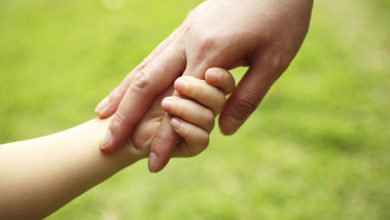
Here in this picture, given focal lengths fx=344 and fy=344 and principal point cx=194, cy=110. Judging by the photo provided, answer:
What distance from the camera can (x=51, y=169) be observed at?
1565 millimetres

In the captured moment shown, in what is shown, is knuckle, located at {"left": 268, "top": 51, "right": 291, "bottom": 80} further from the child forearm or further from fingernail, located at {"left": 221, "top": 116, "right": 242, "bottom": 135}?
the child forearm

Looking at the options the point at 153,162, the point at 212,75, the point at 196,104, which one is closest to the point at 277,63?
the point at 212,75

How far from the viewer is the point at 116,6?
15.1 ft

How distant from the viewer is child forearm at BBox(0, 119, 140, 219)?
1467 millimetres

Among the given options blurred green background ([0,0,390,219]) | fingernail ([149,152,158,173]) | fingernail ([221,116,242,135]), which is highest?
fingernail ([221,116,242,135])

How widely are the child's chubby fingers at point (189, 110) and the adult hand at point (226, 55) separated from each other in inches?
4.6

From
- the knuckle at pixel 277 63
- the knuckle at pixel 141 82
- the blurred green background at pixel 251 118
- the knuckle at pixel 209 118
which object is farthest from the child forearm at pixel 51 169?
the blurred green background at pixel 251 118

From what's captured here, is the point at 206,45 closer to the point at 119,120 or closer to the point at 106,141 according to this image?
the point at 119,120

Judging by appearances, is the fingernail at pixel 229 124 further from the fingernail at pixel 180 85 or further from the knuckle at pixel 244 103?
the fingernail at pixel 180 85

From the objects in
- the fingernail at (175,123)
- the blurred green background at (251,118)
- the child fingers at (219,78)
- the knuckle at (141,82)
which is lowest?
the blurred green background at (251,118)

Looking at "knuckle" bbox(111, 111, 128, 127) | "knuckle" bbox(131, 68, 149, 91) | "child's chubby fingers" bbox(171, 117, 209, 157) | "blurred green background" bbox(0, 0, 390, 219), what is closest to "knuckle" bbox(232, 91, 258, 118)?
"child's chubby fingers" bbox(171, 117, 209, 157)

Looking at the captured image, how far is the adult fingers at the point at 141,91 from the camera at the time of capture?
161 centimetres

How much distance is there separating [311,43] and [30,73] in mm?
3088

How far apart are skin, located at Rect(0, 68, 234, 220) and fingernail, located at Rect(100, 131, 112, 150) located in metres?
0.05
